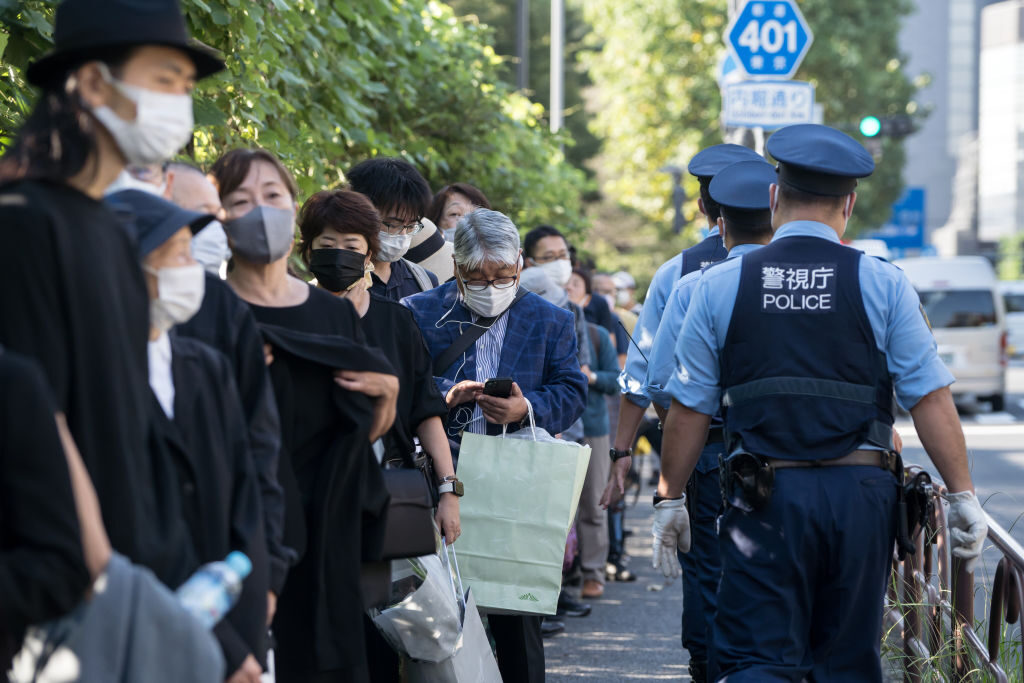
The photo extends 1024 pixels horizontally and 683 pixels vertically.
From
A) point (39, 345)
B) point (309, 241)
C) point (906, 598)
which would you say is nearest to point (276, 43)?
point (309, 241)

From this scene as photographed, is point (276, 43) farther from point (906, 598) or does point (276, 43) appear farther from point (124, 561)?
point (124, 561)

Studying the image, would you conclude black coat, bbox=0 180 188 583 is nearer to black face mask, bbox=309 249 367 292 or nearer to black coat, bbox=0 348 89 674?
black coat, bbox=0 348 89 674

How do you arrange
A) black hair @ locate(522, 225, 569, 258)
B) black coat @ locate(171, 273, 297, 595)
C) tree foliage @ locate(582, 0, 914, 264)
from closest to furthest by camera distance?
black coat @ locate(171, 273, 297, 595)
black hair @ locate(522, 225, 569, 258)
tree foliage @ locate(582, 0, 914, 264)

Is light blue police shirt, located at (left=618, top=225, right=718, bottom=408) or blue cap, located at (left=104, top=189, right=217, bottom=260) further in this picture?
light blue police shirt, located at (left=618, top=225, right=718, bottom=408)

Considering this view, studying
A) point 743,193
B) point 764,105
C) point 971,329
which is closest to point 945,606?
point 743,193

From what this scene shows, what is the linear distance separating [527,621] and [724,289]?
4.83 feet

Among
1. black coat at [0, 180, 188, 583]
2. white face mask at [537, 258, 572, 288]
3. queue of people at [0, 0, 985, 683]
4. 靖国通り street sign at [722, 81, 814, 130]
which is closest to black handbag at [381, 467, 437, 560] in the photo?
queue of people at [0, 0, 985, 683]

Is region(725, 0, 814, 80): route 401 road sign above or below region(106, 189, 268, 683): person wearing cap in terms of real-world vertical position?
above

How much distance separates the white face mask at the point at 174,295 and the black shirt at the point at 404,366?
4.92 ft

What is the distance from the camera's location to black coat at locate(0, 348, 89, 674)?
2.04 metres

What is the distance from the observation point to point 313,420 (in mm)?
3426

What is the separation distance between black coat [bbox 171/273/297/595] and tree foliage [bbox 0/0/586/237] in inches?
54.0

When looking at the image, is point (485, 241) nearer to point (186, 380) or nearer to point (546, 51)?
point (186, 380)

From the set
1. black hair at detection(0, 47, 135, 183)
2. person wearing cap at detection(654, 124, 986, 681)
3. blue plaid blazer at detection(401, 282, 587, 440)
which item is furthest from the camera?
blue plaid blazer at detection(401, 282, 587, 440)
